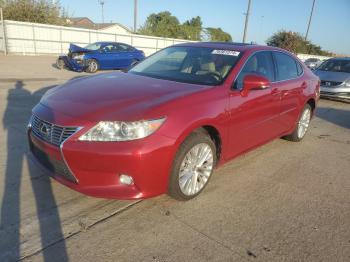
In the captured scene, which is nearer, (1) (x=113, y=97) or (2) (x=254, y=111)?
(1) (x=113, y=97)

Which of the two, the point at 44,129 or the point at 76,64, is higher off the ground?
the point at 44,129

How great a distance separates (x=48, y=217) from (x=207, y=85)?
6.97ft

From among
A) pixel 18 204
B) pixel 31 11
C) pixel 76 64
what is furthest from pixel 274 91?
pixel 31 11

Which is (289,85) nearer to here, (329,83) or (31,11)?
(329,83)

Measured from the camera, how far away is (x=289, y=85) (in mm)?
5215

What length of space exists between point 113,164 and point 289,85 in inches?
130

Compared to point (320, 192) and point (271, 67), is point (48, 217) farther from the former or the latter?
point (271, 67)

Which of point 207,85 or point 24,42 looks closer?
point 207,85

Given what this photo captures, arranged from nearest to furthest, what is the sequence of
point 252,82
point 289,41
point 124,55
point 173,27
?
1. point 252,82
2. point 124,55
3. point 289,41
4. point 173,27

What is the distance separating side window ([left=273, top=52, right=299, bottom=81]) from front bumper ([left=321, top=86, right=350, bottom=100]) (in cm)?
659

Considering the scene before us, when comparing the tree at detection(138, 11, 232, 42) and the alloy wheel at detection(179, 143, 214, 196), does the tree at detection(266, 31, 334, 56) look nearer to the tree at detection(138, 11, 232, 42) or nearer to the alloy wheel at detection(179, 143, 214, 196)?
the tree at detection(138, 11, 232, 42)

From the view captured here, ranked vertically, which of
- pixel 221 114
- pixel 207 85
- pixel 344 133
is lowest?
pixel 344 133

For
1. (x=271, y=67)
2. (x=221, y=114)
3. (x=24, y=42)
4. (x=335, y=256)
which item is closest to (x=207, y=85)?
(x=221, y=114)

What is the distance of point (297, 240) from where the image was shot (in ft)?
10.2
